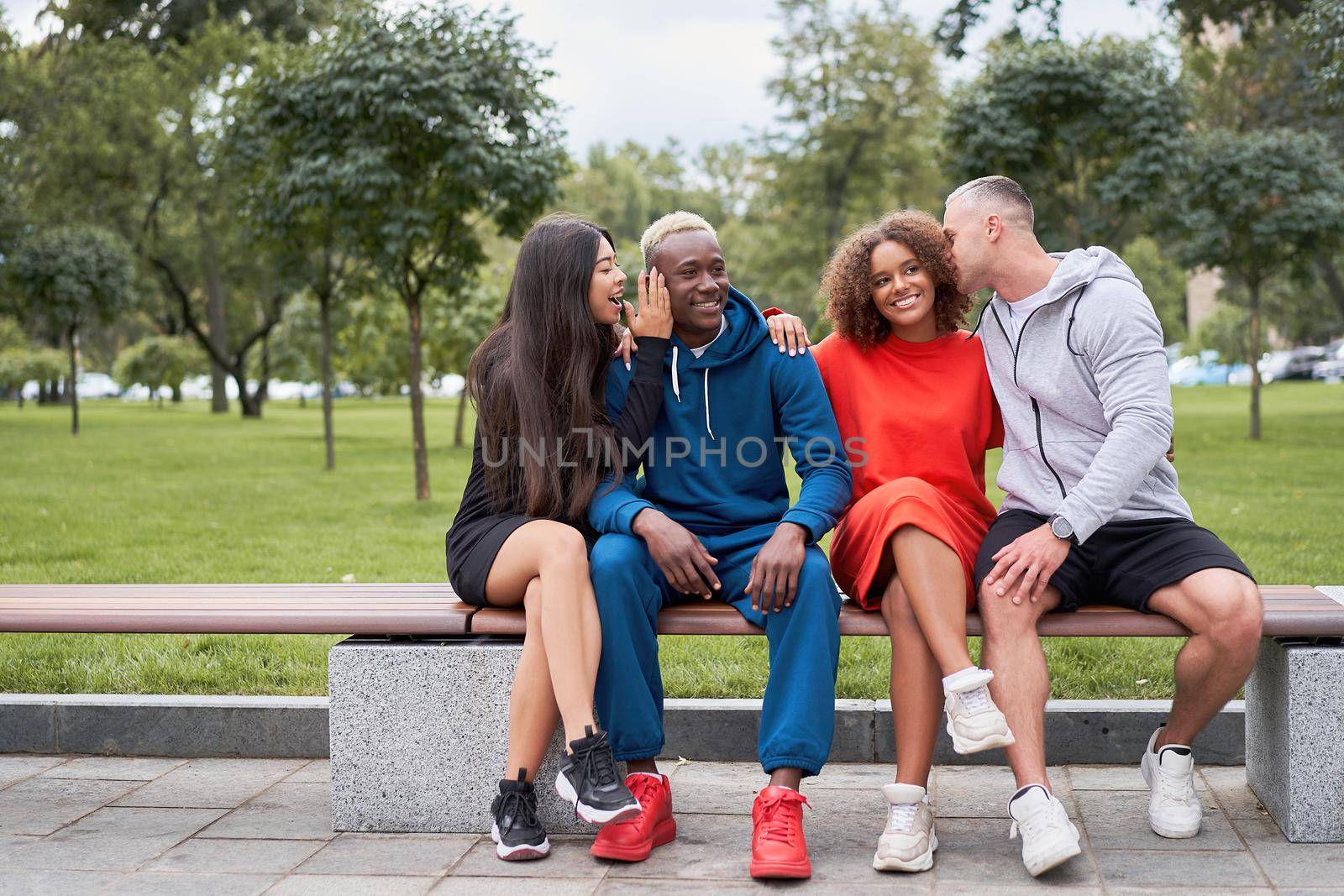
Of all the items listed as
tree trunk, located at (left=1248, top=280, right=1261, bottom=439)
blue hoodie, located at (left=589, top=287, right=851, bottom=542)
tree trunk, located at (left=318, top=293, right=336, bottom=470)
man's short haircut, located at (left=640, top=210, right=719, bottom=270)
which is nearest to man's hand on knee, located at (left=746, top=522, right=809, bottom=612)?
blue hoodie, located at (left=589, top=287, right=851, bottom=542)

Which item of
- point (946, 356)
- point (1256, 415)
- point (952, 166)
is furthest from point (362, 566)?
point (1256, 415)

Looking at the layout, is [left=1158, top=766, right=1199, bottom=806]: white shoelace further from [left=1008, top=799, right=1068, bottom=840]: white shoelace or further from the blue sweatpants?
the blue sweatpants

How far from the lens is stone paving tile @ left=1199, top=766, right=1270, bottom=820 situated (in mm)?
3465

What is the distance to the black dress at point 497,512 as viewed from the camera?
3457 mm

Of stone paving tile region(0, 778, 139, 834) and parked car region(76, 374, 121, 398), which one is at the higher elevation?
parked car region(76, 374, 121, 398)

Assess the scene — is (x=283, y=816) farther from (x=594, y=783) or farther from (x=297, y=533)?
(x=297, y=533)

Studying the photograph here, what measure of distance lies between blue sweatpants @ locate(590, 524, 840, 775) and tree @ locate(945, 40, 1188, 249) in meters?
12.4

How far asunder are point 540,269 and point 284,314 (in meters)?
34.3

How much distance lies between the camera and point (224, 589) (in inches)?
157

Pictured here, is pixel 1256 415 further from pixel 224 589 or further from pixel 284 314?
pixel 284 314

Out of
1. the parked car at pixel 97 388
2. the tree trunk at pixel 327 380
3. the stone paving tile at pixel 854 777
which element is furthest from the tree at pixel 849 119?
the parked car at pixel 97 388

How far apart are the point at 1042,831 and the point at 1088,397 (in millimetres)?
1184

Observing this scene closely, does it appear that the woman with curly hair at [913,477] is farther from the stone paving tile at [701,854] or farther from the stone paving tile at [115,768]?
→ the stone paving tile at [115,768]

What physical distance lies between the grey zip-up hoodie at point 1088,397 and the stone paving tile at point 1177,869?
32.3 inches
